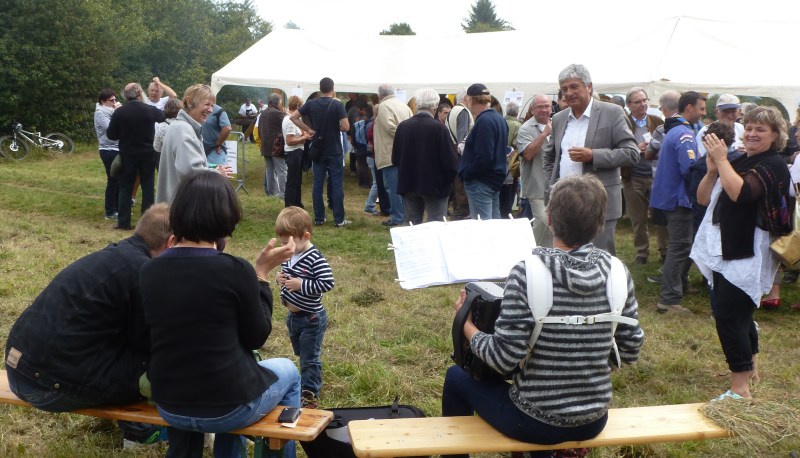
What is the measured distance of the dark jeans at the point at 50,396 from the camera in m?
2.52

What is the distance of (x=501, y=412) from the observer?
2496 mm

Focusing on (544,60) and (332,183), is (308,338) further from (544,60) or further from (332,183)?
(544,60)

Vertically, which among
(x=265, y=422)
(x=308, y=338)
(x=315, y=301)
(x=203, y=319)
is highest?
(x=203, y=319)

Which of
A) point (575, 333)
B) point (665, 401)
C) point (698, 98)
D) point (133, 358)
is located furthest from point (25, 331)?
point (698, 98)

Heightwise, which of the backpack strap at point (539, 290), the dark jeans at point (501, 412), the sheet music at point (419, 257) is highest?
the backpack strap at point (539, 290)

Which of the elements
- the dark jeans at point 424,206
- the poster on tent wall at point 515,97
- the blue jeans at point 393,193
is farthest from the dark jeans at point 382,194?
the poster on tent wall at point 515,97

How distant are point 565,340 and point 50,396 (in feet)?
6.77

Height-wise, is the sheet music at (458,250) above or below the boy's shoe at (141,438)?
above

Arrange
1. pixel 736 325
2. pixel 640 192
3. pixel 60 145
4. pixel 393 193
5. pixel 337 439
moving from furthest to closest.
Answer: pixel 60 145 → pixel 393 193 → pixel 640 192 → pixel 736 325 → pixel 337 439

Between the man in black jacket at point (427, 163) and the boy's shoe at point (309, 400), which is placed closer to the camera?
the boy's shoe at point (309, 400)

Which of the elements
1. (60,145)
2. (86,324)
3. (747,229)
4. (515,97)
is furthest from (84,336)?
(60,145)

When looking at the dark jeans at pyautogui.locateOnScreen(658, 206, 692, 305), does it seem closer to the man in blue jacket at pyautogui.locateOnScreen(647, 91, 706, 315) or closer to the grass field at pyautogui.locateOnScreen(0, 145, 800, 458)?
the man in blue jacket at pyautogui.locateOnScreen(647, 91, 706, 315)

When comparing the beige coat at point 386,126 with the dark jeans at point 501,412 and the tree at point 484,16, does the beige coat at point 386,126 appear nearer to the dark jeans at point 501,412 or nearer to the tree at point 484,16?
the dark jeans at point 501,412

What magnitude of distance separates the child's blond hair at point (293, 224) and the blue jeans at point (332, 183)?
5577mm
